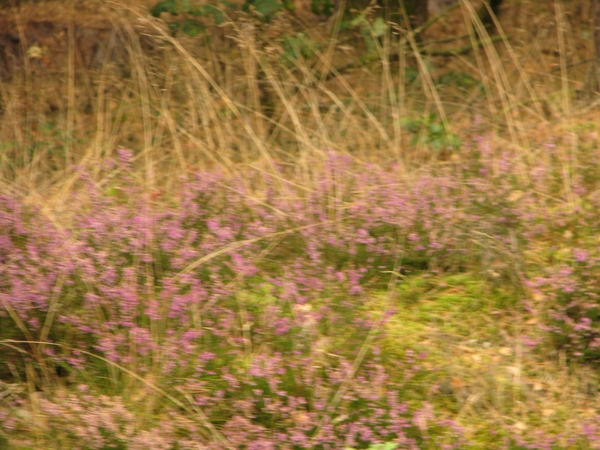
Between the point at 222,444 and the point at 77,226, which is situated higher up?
the point at 77,226

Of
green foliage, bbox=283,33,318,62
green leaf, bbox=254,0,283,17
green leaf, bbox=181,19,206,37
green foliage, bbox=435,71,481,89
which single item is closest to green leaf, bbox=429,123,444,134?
green foliage, bbox=283,33,318,62

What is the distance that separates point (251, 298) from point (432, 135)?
2.15 m

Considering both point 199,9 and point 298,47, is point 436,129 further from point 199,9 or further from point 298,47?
point 199,9

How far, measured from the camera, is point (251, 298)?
3455 mm

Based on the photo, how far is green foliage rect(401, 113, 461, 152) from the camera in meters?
4.90

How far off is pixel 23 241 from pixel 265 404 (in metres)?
1.58

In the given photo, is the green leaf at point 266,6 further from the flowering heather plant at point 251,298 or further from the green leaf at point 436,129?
the flowering heather plant at point 251,298

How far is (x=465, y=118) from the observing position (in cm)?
610

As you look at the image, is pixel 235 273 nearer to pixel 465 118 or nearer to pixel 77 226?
pixel 77 226

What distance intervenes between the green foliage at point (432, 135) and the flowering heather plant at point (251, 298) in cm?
51

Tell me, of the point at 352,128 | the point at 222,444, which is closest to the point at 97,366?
the point at 222,444

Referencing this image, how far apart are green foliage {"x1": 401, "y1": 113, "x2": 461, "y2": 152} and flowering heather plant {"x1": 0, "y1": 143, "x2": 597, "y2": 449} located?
1.69ft

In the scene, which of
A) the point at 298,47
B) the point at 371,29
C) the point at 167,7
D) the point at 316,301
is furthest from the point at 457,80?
the point at 316,301

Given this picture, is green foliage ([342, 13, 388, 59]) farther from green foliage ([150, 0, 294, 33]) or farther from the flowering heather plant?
the flowering heather plant
